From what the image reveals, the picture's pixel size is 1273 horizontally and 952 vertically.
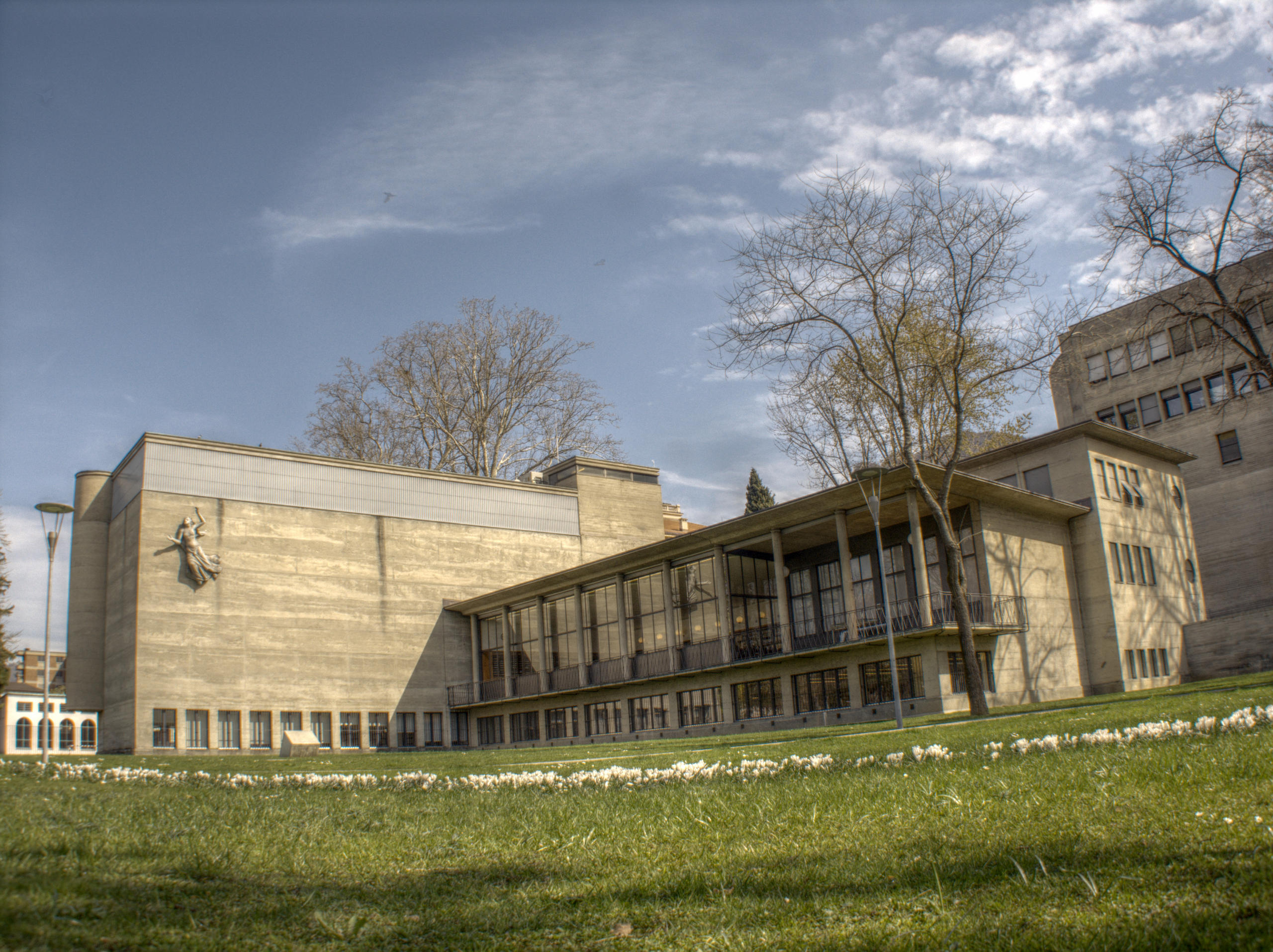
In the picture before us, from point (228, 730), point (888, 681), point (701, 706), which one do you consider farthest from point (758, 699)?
point (228, 730)

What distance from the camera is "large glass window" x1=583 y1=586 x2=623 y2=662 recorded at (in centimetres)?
4169

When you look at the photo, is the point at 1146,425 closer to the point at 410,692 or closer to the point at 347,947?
the point at 410,692

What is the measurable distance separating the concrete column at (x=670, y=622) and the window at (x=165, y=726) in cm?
1998

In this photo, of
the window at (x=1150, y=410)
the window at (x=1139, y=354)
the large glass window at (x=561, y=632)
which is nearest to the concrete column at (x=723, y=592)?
the large glass window at (x=561, y=632)

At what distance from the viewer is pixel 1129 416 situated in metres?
56.7

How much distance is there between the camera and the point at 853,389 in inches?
1391

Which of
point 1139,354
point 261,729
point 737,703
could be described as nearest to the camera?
point 737,703

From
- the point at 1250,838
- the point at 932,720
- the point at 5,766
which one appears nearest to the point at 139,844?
the point at 1250,838

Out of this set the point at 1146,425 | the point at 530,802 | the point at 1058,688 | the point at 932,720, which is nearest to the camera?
the point at 530,802

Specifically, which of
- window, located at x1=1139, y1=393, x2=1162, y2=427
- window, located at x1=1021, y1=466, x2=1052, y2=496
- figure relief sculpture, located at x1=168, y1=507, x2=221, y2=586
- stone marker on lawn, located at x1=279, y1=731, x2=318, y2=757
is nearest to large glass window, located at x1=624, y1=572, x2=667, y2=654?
stone marker on lawn, located at x1=279, y1=731, x2=318, y2=757

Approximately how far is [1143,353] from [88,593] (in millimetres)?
56229

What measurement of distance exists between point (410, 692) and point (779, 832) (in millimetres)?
43150

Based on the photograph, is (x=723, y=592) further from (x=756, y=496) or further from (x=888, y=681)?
(x=756, y=496)

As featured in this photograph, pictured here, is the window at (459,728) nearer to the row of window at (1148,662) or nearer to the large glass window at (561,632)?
the large glass window at (561,632)
